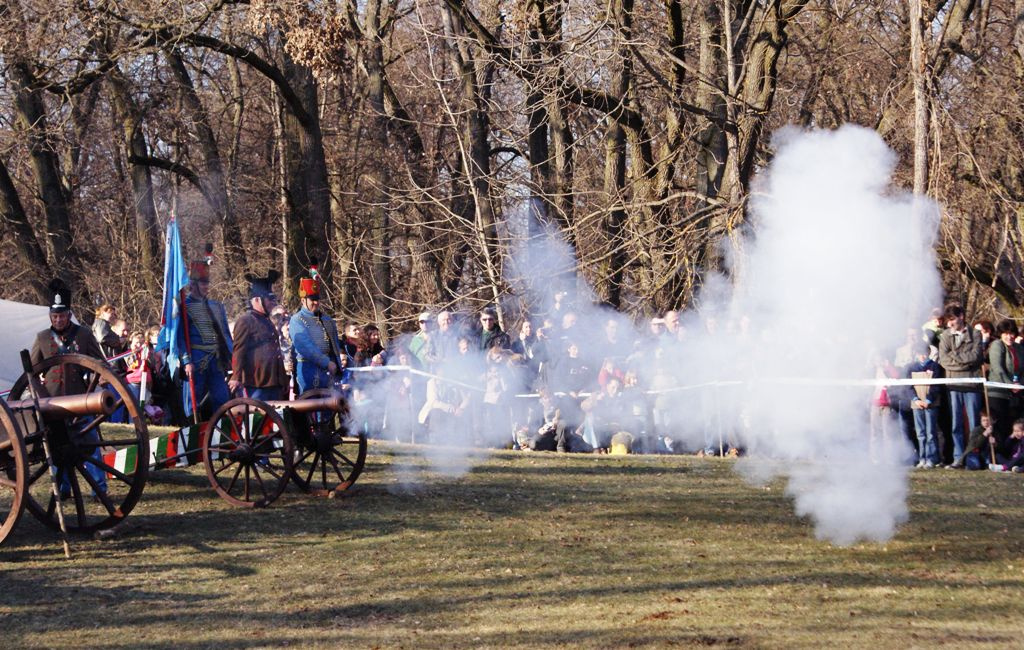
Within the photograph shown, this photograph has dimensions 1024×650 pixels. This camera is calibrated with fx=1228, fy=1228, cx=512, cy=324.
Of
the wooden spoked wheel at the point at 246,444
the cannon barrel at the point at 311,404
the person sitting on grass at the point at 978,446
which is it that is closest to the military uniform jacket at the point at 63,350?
the wooden spoked wheel at the point at 246,444

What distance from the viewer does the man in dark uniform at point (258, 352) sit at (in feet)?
41.0

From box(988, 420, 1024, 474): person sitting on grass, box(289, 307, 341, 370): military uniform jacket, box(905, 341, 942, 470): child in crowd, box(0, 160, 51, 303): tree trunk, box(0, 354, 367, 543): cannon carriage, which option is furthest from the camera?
box(0, 160, 51, 303): tree trunk

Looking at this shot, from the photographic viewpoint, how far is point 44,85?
2389cm

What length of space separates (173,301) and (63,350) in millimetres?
2341

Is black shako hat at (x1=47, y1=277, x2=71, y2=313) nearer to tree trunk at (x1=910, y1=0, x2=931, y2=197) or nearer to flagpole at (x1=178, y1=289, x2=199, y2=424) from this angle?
flagpole at (x1=178, y1=289, x2=199, y2=424)

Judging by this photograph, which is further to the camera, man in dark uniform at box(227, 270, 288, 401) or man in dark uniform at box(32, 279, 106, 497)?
man in dark uniform at box(227, 270, 288, 401)

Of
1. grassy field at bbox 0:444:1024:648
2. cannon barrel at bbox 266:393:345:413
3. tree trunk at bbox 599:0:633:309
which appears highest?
tree trunk at bbox 599:0:633:309

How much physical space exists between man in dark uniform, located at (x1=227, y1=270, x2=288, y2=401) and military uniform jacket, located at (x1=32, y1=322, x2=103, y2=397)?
1.49 m

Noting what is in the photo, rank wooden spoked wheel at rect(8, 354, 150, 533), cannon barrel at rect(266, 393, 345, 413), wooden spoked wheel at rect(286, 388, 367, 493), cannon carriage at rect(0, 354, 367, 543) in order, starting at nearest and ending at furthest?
1. cannon carriage at rect(0, 354, 367, 543)
2. wooden spoked wheel at rect(8, 354, 150, 533)
3. cannon barrel at rect(266, 393, 345, 413)
4. wooden spoked wheel at rect(286, 388, 367, 493)

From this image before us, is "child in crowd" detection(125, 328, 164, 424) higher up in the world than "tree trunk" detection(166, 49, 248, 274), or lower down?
lower down

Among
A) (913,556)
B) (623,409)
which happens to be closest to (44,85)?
(623,409)

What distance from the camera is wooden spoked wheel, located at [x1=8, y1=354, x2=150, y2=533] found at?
33.4 feet

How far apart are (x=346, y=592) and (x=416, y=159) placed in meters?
21.4

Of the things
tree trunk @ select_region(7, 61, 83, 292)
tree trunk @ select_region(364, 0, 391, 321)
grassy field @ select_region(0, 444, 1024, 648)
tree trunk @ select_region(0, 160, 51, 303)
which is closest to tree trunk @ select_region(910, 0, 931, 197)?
grassy field @ select_region(0, 444, 1024, 648)
